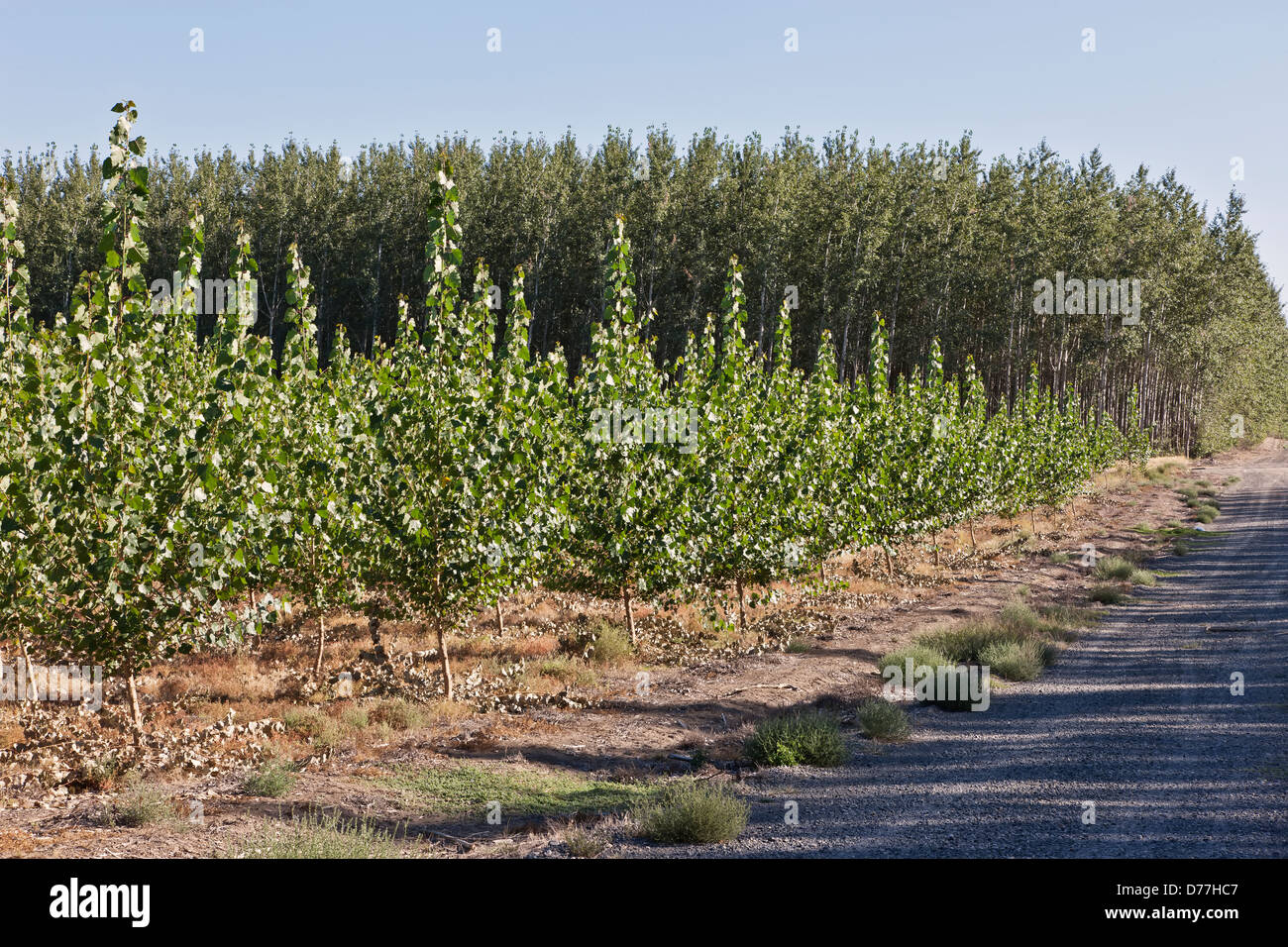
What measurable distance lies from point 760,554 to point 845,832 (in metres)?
7.78

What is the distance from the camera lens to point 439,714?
11.3 m

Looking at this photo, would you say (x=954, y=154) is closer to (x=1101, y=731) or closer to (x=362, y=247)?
(x=362, y=247)

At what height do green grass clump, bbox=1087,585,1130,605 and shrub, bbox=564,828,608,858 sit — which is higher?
shrub, bbox=564,828,608,858

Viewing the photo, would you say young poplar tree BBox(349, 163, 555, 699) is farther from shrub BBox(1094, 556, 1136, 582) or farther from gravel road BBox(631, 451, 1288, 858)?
shrub BBox(1094, 556, 1136, 582)

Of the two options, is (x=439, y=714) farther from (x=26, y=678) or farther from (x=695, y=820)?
(x=26, y=678)

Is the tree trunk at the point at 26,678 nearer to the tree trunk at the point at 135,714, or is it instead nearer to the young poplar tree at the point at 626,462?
the tree trunk at the point at 135,714

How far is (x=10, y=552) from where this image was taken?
8953mm

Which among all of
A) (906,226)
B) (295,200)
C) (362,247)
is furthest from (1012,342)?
(295,200)

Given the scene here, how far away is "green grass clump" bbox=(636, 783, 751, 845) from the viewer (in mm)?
7559

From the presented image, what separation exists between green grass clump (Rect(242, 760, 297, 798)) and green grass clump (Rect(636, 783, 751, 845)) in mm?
3228

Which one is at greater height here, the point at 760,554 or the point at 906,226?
the point at 906,226

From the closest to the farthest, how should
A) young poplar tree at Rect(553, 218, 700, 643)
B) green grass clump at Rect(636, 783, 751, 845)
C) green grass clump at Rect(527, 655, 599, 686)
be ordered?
green grass clump at Rect(636, 783, 751, 845), green grass clump at Rect(527, 655, 599, 686), young poplar tree at Rect(553, 218, 700, 643)

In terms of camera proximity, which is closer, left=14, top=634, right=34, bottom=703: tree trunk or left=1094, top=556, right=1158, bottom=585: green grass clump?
left=14, top=634, right=34, bottom=703: tree trunk

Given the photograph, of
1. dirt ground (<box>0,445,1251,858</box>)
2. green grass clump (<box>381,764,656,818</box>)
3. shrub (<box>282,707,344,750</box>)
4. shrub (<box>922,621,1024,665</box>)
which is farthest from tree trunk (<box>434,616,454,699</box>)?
shrub (<box>922,621,1024,665</box>)
